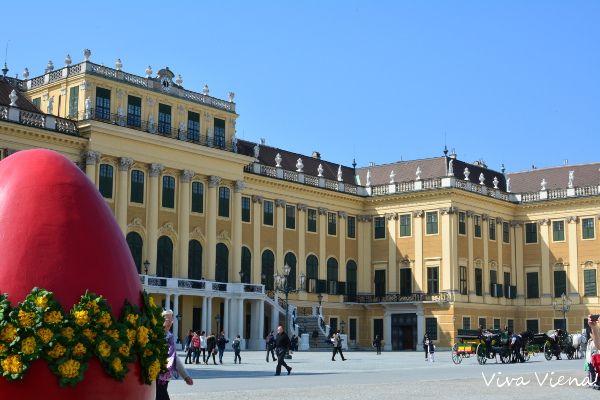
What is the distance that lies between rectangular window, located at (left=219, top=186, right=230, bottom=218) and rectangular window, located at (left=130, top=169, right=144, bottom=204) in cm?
574

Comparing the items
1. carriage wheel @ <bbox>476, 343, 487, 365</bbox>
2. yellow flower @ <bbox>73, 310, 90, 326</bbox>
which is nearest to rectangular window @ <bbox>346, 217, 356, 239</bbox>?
carriage wheel @ <bbox>476, 343, 487, 365</bbox>

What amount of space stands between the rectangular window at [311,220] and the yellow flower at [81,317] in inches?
2153

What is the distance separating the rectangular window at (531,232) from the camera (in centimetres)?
6638

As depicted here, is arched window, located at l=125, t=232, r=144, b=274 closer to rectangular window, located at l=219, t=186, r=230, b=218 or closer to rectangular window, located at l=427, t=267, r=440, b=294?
rectangular window, located at l=219, t=186, r=230, b=218

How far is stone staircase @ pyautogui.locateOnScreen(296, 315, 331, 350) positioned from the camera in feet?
177

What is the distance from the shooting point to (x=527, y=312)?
A: 65.7 meters

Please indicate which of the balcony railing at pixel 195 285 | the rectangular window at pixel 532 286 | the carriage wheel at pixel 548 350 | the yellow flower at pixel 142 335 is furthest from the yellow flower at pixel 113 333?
the rectangular window at pixel 532 286

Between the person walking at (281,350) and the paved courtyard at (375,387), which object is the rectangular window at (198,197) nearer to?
the person walking at (281,350)

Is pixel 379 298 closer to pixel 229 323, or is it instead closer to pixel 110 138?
pixel 229 323

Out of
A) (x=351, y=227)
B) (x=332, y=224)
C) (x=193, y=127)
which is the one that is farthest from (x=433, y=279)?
(x=193, y=127)

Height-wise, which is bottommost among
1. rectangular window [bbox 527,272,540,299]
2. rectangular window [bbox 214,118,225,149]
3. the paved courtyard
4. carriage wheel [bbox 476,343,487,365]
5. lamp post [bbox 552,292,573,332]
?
the paved courtyard

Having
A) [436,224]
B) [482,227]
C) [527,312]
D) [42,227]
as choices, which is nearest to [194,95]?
[436,224]

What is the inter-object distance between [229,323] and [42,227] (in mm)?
46099

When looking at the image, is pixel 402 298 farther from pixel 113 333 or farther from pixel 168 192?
pixel 113 333
